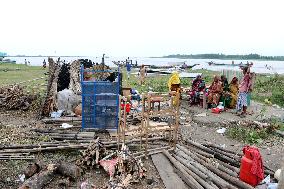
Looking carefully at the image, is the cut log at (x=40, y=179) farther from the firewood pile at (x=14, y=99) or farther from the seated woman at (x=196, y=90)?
the seated woman at (x=196, y=90)

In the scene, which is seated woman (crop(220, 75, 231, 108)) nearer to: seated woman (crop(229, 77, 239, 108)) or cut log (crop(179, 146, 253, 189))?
seated woman (crop(229, 77, 239, 108))

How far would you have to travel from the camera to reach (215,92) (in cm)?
1669

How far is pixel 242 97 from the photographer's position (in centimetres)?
1508

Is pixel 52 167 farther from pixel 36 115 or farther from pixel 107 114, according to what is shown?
pixel 36 115

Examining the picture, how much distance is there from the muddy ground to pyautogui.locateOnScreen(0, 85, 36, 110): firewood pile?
480mm

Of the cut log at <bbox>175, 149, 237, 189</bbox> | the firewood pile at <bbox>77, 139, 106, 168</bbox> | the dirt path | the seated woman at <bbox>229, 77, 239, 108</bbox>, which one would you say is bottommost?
the dirt path

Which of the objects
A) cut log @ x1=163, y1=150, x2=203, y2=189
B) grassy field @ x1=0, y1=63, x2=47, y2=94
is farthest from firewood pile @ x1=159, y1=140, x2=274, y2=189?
grassy field @ x1=0, y1=63, x2=47, y2=94

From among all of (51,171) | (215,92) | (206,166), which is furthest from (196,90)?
(51,171)

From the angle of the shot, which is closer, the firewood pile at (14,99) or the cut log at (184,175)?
the cut log at (184,175)

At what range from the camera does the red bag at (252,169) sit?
23.9ft

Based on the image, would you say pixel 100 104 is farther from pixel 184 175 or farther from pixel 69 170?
pixel 184 175

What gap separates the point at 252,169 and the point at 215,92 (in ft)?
31.7

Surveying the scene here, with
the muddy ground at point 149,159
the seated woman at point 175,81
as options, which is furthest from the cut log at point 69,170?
the seated woman at point 175,81

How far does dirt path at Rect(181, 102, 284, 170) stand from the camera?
10.1m
